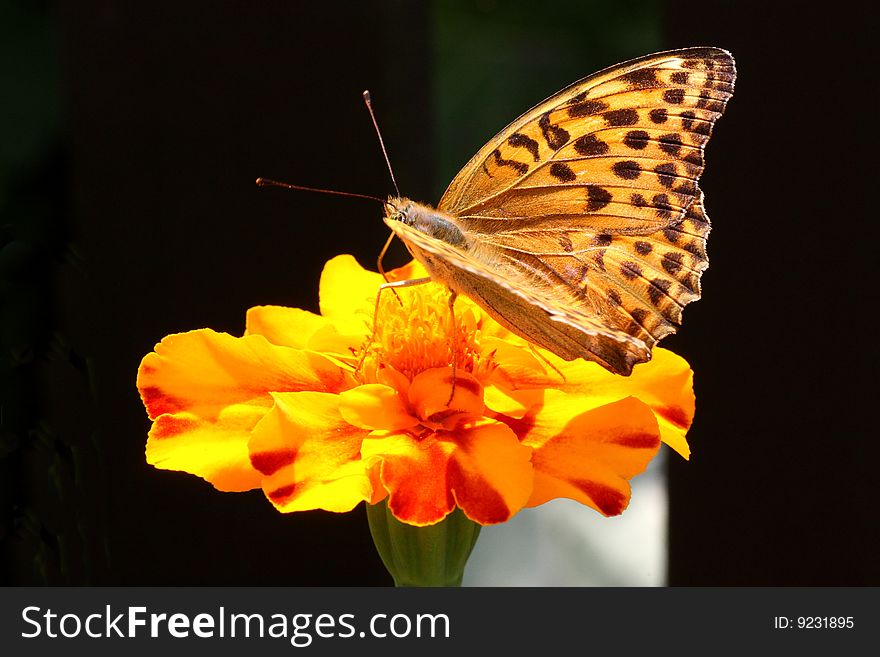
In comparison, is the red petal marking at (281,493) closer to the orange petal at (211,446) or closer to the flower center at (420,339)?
the orange petal at (211,446)

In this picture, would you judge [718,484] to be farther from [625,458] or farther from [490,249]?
[625,458]

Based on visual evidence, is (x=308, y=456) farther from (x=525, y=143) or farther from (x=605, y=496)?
(x=525, y=143)

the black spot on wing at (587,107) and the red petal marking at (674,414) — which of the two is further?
the black spot on wing at (587,107)

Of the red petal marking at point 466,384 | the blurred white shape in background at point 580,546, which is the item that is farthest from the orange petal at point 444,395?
the blurred white shape in background at point 580,546

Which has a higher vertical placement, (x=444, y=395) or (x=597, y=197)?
(x=597, y=197)

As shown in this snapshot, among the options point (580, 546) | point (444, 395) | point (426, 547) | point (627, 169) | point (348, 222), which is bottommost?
point (426, 547)

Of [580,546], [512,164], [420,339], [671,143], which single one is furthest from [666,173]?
[580,546]
